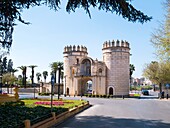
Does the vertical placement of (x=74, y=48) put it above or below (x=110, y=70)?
above

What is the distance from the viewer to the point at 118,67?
170 feet

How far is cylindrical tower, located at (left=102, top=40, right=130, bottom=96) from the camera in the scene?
170 ft

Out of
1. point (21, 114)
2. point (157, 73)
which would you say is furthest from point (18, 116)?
point (157, 73)

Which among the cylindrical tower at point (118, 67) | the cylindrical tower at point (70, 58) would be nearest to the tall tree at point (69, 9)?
the cylindrical tower at point (118, 67)

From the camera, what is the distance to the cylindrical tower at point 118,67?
51.9 m

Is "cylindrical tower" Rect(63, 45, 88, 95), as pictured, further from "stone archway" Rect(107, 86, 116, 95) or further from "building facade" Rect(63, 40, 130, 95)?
"stone archway" Rect(107, 86, 116, 95)

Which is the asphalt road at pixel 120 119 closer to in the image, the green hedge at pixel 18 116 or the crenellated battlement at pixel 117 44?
the green hedge at pixel 18 116

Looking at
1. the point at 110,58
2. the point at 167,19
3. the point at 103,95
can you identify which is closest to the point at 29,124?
the point at 167,19

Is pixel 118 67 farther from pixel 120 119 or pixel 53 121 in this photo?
pixel 53 121

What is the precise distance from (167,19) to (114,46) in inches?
1374

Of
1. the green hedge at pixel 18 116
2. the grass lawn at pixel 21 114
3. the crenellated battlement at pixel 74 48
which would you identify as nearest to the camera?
the green hedge at pixel 18 116

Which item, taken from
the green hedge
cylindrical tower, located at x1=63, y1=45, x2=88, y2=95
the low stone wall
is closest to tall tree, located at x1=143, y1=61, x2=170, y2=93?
cylindrical tower, located at x1=63, y1=45, x2=88, y2=95

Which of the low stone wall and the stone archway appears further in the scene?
the stone archway

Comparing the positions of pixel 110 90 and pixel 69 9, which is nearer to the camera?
pixel 69 9
